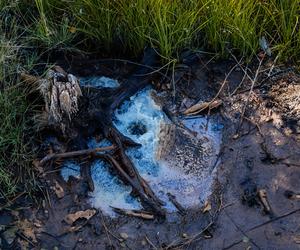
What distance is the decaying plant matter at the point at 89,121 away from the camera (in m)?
3.24

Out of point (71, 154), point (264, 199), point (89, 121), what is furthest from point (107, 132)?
point (264, 199)

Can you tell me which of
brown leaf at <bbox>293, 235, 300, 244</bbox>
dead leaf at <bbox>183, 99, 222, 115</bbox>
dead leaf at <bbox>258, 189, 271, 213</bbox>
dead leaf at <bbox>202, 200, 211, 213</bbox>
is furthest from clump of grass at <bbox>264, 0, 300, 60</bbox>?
brown leaf at <bbox>293, 235, 300, 244</bbox>

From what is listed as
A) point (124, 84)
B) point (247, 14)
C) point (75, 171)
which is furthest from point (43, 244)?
point (247, 14)

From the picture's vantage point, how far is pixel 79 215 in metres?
3.23

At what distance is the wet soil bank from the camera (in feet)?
10.2

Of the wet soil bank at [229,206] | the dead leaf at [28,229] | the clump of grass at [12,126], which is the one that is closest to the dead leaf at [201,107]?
the wet soil bank at [229,206]

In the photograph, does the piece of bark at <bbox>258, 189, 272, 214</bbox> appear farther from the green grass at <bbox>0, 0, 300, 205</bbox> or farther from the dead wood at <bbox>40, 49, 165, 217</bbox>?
the green grass at <bbox>0, 0, 300, 205</bbox>

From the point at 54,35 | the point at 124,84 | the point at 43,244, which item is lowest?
the point at 43,244

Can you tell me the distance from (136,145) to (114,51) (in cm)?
85

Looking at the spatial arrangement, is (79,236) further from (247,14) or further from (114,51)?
(247,14)

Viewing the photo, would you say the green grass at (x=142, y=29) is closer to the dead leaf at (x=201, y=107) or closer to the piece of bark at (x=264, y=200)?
the dead leaf at (x=201, y=107)

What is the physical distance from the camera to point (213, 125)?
12.1 ft

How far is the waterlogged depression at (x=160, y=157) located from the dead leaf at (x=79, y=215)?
0.08 m

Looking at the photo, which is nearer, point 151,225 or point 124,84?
point 151,225
